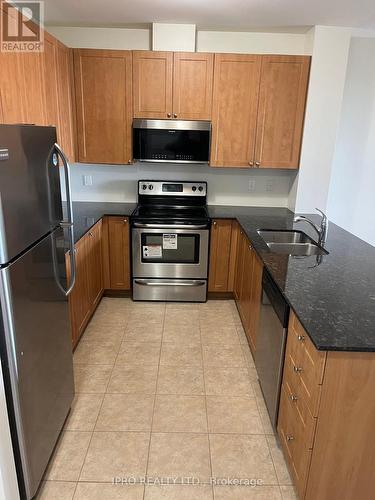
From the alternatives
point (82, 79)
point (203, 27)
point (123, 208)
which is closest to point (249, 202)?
point (123, 208)

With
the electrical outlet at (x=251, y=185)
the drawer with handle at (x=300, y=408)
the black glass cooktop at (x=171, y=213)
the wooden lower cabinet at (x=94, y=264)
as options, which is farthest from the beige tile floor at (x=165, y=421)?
the electrical outlet at (x=251, y=185)

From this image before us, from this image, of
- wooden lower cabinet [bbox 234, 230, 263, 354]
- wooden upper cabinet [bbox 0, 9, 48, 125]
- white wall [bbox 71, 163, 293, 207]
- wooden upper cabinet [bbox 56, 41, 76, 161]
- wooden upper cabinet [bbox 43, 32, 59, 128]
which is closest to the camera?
wooden upper cabinet [bbox 0, 9, 48, 125]

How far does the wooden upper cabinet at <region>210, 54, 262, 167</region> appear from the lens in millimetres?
3303

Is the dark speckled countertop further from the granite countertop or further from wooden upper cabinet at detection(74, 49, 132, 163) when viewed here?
wooden upper cabinet at detection(74, 49, 132, 163)

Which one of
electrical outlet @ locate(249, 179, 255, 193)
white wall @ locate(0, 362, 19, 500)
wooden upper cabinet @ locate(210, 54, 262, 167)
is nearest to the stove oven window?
wooden upper cabinet @ locate(210, 54, 262, 167)

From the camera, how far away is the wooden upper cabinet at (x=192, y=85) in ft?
10.8

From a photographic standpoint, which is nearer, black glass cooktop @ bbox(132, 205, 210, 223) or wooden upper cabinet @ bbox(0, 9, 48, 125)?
wooden upper cabinet @ bbox(0, 9, 48, 125)

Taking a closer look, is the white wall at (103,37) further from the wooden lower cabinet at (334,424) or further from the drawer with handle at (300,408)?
the drawer with handle at (300,408)

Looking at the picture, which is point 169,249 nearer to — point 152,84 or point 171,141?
point 171,141

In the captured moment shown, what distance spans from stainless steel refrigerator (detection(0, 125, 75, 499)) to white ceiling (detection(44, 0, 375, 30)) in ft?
6.01

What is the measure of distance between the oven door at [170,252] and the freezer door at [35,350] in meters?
1.59

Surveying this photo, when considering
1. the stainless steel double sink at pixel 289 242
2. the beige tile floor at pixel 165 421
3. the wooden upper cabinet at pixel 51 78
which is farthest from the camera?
Result: the stainless steel double sink at pixel 289 242

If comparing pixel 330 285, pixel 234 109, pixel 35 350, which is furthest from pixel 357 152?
pixel 35 350

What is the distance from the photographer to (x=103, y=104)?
3385 mm
